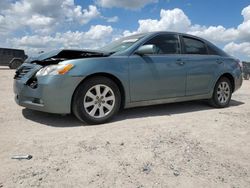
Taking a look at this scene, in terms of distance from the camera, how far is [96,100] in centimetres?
413

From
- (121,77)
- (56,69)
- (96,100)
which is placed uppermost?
(56,69)

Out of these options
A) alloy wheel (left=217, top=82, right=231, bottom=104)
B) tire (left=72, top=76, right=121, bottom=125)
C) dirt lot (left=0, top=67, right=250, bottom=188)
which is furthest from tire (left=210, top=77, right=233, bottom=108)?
tire (left=72, top=76, right=121, bottom=125)

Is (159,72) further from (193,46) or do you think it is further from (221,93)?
(221,93)

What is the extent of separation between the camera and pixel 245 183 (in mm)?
2443

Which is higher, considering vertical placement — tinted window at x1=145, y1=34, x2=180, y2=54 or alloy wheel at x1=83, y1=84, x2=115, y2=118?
tinted window at x1=145, y1=34, x2=180, y2=54

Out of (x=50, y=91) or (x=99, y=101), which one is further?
(x=99, y=101)

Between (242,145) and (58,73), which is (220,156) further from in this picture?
A: (58,73)

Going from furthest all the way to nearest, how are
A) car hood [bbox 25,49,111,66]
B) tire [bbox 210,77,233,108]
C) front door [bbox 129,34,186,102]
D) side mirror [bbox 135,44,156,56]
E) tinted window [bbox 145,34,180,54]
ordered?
1. tire [bbox 210,77,233,108]
2. tinted window [bbox 145,34,180,54]
3. front door [bbox 129,34,186,102]
4. side mirror [bbox 135,44,156,56]
5. car hood [bbox 25,49,111,66]

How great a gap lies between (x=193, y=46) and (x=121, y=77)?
2043 millimetres

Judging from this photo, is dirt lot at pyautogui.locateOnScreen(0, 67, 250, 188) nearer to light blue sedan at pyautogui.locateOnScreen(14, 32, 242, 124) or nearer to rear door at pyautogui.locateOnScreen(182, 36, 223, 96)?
light blue sedan at pyautogui.locateOnScreen(14, 32, 242, 124)

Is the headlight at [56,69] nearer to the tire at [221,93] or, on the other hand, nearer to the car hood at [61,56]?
the car hood at [61,56]

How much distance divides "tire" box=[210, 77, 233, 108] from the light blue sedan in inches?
0.9

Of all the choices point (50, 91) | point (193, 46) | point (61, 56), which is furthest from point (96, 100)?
point (193, 46)

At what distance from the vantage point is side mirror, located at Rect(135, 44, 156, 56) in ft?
14.5
